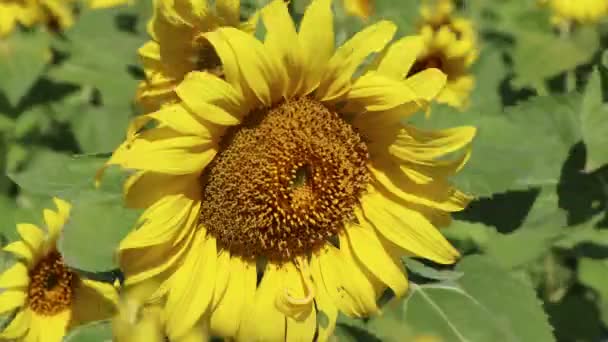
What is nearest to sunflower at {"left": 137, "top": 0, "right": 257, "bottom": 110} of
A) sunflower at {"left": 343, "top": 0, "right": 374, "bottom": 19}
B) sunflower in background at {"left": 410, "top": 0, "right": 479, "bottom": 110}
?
sunflower at {"left": 343, "top": 0, "right": 374, "bottom": 19}

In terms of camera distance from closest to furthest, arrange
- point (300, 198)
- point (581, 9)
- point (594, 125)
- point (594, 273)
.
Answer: point (300, 198), point (594, 125), point (594, 273), point (581, 9)

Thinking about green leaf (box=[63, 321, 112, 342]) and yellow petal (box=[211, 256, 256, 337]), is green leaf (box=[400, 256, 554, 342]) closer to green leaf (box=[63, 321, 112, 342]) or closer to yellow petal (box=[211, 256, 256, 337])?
yellow petal (box=[211, 256, 256, 337])

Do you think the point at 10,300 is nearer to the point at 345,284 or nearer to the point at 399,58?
the point at 345,284

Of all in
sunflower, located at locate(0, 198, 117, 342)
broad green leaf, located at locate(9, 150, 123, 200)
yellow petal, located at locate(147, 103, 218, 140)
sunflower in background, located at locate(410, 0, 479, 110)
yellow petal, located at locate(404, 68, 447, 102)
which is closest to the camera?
yellow petal, located at locate(147, 103, 218, 140)

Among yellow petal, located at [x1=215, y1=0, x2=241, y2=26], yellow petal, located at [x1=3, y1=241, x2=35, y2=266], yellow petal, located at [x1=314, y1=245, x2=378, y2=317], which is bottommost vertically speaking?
yellow petal, located at [x1=3, y1=241, x2=35, y2=266]

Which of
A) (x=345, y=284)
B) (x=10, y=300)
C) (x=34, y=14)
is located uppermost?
(x=345, y=284)

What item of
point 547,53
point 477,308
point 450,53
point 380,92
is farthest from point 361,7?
point 380,92
